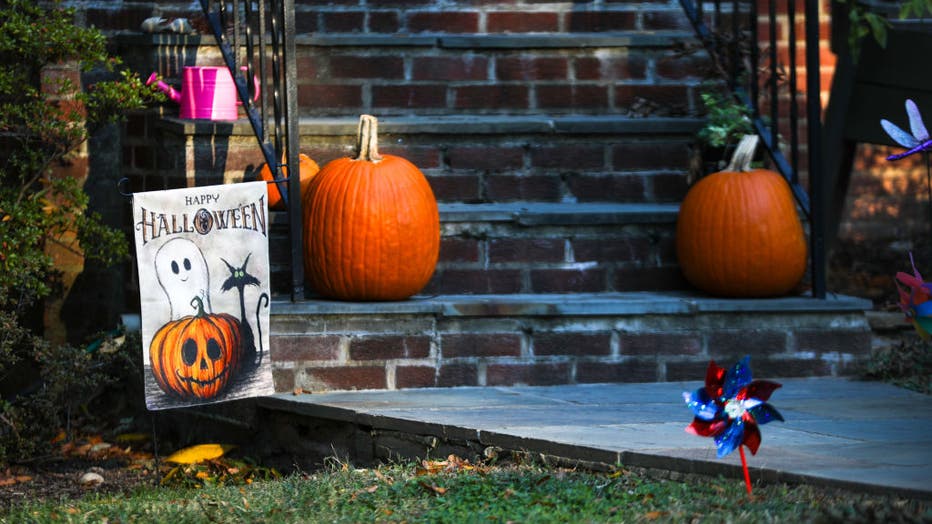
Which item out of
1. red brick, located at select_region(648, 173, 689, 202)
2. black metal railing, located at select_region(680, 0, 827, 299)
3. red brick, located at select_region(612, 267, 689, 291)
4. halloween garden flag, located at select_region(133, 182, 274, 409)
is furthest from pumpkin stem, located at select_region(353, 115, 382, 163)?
black metal railing, located at select_region(680, 0, 827, 299)

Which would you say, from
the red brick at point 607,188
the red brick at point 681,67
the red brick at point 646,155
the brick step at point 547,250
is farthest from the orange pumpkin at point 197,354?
the red brick at point 681,67

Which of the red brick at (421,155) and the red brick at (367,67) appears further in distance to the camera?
the red brick at (367,67)

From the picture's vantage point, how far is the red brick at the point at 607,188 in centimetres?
541

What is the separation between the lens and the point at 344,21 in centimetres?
595

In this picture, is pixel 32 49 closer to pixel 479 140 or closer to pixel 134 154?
pixel 134 154

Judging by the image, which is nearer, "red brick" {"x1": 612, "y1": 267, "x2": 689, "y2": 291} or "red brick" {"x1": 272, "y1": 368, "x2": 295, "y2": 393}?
→ "red brick" {"x1": 272, "y1": 368, "x2": 295, "y2": 393}

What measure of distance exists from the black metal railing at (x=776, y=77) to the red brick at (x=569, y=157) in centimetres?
67

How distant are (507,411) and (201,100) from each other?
204 cm

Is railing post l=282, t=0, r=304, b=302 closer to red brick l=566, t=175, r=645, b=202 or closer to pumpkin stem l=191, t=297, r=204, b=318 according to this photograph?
pumpkin stem l=191, t=297, r=204, b=318

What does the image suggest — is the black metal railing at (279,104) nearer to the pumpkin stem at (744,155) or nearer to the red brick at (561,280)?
the red brick at (561,280)

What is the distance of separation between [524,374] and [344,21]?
212 cm

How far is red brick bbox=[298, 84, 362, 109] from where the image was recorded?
5516mm

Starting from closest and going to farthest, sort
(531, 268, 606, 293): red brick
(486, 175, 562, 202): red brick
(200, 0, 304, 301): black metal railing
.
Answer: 1. (200, 0, 304, 301): black metal railing
2. (531, 268, 606, 293): red brick
3. (486, 175, 562, 202): red brick

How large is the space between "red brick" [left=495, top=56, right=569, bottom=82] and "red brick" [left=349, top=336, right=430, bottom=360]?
1569mm
